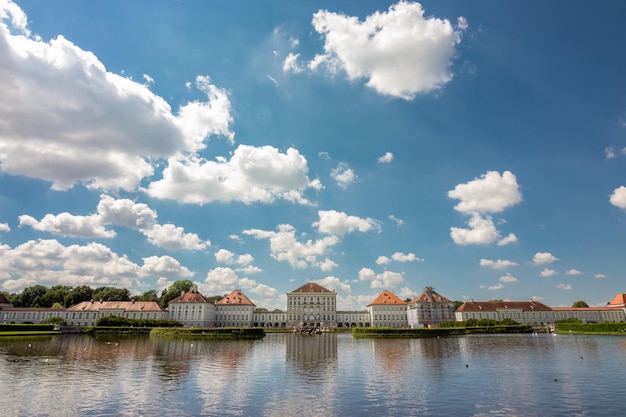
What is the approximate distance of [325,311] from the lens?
125 m

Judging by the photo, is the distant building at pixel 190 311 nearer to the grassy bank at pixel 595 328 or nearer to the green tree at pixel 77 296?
the green tree at pixel 77 296

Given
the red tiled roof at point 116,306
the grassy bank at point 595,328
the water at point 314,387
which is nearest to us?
the water at point 314,387

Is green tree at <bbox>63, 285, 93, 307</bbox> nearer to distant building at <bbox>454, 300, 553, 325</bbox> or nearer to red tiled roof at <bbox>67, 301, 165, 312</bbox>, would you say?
red tiled roof at <bbox>67, 301, 165, 312</bbox>

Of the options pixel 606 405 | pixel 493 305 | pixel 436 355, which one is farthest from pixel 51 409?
pixel 493 305

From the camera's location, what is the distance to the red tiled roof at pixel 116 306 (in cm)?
11103

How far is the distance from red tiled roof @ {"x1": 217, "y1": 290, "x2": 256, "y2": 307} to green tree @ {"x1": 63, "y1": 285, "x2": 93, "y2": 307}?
39.9 metres

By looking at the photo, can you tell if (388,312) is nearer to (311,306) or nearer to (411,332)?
(311,306)

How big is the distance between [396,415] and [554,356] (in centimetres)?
2712

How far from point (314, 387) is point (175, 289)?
414 feet

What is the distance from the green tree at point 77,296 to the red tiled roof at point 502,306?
111527mm

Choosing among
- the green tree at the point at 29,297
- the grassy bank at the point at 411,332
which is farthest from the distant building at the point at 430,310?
the green tree at the point at 29,297

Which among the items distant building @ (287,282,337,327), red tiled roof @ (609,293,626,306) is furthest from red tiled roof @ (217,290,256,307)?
red tiled roof @ (609,293,626,306)

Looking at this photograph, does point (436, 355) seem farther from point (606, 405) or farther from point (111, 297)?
point (111, 297)

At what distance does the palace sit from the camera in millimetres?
112688
